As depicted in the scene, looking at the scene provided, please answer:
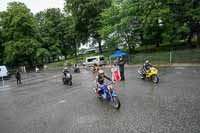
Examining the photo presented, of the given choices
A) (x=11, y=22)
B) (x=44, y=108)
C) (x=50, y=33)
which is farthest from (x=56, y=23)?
(x=44, y=108)

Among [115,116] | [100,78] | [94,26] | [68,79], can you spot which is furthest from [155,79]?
[94,26]

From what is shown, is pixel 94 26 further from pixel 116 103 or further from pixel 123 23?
pixel 116 103

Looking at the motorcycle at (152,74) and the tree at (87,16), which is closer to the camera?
the motorcycle at (152,74)

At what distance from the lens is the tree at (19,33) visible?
2149 inches

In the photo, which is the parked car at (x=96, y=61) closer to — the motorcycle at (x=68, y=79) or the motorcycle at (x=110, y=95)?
the motorcycle at (x=68, y=79)

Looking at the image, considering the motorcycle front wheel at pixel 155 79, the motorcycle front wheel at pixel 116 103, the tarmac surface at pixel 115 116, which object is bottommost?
the tarmac surface at pixel 115 116

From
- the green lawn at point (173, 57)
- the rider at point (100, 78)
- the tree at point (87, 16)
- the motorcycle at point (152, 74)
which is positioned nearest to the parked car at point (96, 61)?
the green lawn at point (173, 57)

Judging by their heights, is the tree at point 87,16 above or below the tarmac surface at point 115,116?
above

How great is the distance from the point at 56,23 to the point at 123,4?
34065 millimetres

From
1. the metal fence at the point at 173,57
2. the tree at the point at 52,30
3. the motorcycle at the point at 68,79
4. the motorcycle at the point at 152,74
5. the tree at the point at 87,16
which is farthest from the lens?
the tree at the point at 52,30

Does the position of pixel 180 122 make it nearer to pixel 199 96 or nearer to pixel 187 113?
pixel 187 113

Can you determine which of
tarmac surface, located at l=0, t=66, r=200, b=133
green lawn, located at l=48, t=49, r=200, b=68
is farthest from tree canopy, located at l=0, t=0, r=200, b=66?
tarmac surface, located at l=0, t=66, r=200, b=133

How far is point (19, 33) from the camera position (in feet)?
183

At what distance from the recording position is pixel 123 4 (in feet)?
136
